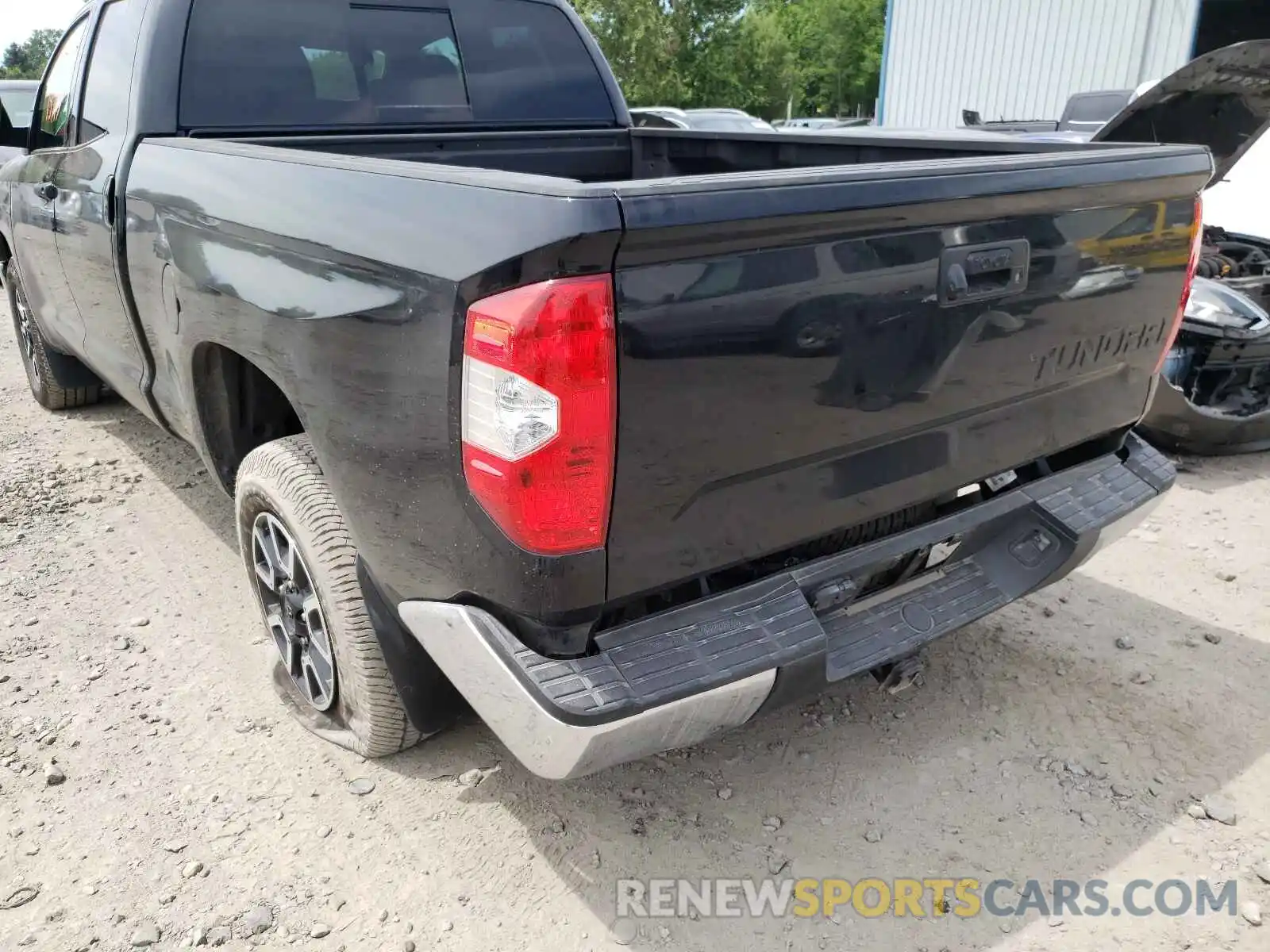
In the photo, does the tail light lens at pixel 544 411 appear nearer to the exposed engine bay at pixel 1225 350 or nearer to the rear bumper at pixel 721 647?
the rear bumper at pixel 721 647

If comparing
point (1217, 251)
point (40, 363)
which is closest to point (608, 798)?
point (40, 363)

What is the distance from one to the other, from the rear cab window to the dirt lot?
173cm

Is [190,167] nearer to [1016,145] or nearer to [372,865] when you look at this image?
[372,865]

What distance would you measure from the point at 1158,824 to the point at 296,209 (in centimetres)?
252

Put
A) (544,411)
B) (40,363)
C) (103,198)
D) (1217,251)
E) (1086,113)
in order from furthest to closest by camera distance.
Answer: (1086,113)
(1217,251)
(40,363)
(103,198)
(544,411)

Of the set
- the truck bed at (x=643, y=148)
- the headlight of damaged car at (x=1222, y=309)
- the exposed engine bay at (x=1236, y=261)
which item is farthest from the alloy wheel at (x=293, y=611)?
the exposed engine bay at (x=1236, y=261)

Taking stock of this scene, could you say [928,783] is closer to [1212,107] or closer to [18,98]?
[1212,107]

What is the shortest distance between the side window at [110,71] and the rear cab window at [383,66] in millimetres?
244

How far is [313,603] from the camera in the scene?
251 cm

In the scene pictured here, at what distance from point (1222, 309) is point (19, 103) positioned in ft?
30.4

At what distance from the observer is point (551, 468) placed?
167 centimetres

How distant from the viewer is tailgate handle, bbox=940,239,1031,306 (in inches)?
78.2

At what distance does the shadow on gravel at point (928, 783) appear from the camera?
2.27m

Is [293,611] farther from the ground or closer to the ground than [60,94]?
closer to the ground
